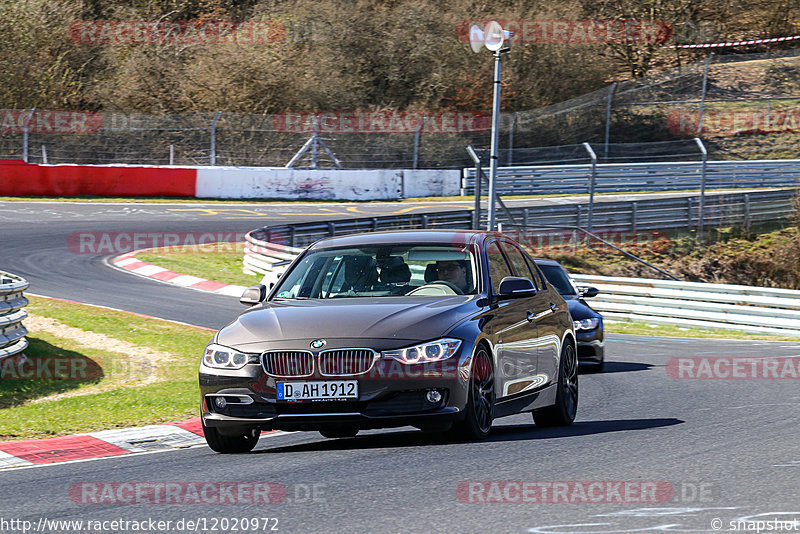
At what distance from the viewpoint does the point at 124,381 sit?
1247 centimetres

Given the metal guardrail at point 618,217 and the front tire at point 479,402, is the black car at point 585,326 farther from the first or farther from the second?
the metal guardrail at point 618,217

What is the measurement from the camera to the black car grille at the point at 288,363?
24.1 ft

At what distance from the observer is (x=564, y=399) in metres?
9.38

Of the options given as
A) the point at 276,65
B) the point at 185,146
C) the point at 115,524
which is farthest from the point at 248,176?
the point at 115,524

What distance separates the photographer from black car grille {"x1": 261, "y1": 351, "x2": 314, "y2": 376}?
7352 millimetres

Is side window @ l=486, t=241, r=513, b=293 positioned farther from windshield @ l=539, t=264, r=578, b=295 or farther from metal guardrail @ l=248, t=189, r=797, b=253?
metal guardrail @ l=248, t=189, r=797, b=253

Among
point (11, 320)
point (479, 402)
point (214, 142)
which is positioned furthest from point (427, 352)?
point (214, 142)

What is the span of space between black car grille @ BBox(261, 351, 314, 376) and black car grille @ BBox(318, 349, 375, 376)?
0.08m

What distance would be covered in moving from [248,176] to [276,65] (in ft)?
28.8

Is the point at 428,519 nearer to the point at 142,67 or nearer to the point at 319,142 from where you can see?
the point at 319,142

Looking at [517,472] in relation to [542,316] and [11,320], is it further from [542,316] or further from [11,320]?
[11,320]

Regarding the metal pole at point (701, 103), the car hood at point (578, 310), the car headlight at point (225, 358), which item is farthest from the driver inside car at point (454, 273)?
the metal pole at point (701, 103)

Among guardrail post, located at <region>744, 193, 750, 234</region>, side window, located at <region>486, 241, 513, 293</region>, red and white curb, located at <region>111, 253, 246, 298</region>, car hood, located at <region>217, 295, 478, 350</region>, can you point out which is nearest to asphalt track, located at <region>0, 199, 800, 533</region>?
car hood, located at <region>217, 295, 478, 350</region>

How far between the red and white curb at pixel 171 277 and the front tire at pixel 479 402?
45.1ft
